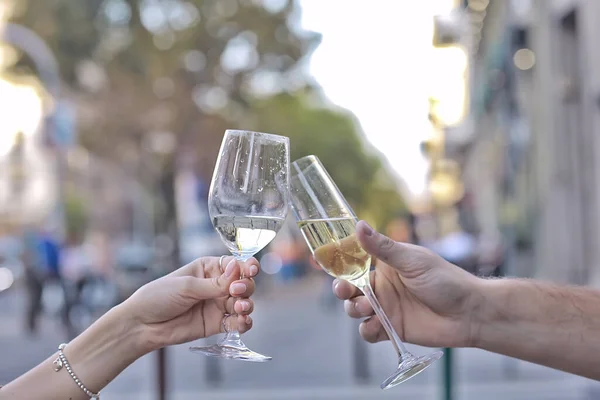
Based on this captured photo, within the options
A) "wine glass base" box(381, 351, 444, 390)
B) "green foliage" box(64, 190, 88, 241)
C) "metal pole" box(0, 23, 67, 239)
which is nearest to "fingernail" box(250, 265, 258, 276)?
"wine glass base" box(381, 351, 444, 390)

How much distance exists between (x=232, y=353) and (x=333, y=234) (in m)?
0.40

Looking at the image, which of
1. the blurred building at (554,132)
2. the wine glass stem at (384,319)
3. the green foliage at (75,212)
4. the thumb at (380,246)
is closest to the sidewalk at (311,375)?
the wine glass stem at (384,319)

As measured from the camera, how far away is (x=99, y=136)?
27391 mm

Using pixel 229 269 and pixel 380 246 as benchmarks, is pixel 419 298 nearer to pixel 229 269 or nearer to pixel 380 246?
pixel 380 246

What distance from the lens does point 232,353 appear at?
232 centimetres

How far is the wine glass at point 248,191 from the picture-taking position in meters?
2.32

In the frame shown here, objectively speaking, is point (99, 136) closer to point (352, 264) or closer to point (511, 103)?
point (511, 103)

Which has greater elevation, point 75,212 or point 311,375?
point 311,375

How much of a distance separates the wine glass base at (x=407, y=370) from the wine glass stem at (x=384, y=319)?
0.10 feet

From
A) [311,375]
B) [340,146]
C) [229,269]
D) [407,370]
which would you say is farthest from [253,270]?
[340,146]

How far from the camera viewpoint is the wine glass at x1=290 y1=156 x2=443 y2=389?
7.50 feet

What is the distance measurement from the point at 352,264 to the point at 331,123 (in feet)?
214

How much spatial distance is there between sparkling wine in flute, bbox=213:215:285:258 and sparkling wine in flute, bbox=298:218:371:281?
0.30 feet

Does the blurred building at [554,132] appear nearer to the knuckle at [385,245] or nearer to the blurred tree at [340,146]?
the knuckle at [385,245]
